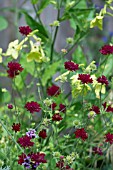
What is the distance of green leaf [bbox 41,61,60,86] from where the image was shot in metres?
1.96

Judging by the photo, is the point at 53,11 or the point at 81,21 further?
the point at 53,11

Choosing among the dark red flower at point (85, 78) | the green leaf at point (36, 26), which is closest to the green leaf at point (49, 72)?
the green leaf at point (36, 26)

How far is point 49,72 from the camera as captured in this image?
6.56 feet

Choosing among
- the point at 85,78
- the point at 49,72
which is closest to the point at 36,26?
the point at 49,72

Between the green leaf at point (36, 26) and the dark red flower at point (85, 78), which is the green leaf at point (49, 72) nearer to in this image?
the green leaf at point (36, 26)

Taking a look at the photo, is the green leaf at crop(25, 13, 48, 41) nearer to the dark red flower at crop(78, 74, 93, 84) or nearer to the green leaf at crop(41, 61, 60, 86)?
the green leaf at crop(41, 61, 60, 86)

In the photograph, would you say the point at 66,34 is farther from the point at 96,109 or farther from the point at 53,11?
the point at 96,109

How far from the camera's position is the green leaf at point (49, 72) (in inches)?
77.3

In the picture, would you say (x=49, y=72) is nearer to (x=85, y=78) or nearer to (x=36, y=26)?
(x=36, y=26)

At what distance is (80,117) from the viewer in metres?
1.96

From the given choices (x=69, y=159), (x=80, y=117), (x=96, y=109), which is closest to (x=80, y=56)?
(x=80, y=117)

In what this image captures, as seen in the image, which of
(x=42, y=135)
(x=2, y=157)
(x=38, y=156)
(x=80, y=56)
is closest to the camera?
(x=38, y=156)

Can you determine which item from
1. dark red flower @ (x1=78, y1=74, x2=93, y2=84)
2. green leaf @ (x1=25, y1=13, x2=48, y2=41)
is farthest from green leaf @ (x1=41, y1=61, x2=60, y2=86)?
dark red flower @ (x1=78, y1=74, x2=93, y2=84)

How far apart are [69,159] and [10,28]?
9.95ft
